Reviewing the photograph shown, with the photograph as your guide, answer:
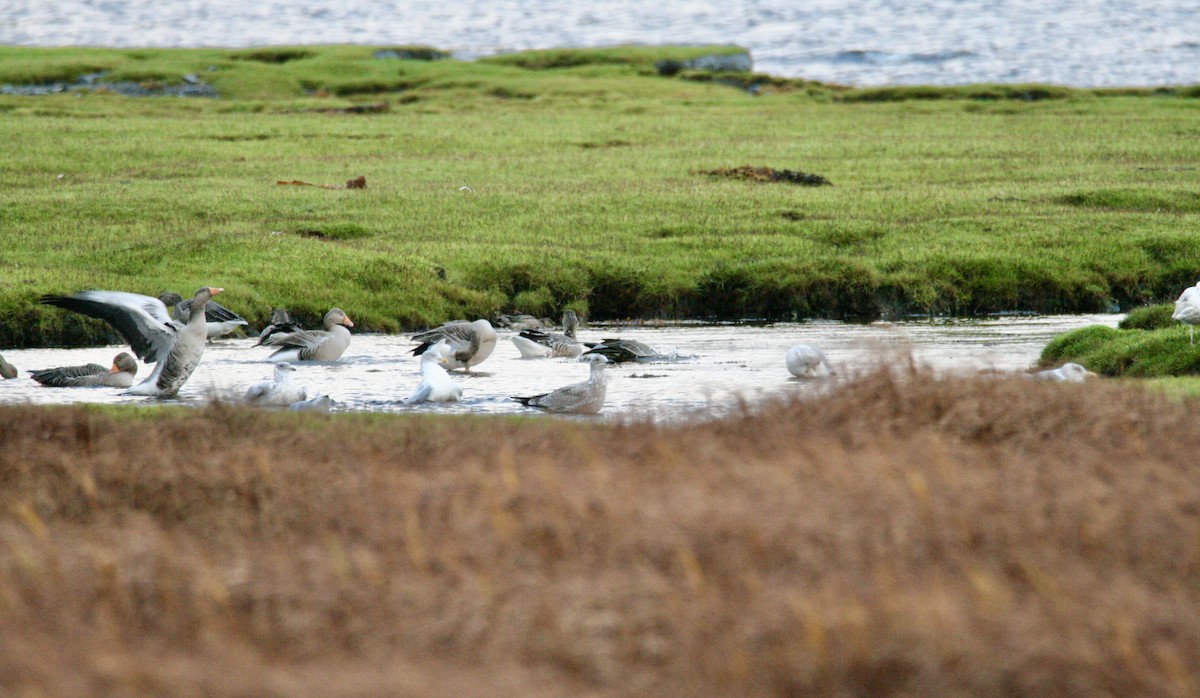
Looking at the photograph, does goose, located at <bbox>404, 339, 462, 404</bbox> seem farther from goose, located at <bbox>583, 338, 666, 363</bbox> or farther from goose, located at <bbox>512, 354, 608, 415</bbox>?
goose, located at <bbox>583, 338, 666, 363</bbox>

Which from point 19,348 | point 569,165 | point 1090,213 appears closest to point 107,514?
point 19,348

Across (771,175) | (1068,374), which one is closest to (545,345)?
(1068,374)

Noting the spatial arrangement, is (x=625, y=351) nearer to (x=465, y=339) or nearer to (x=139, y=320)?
(x=465, y=339)

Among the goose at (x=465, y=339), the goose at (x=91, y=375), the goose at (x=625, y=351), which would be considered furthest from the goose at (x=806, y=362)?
the goose at (x=91, y=375)

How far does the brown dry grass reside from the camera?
6461mm

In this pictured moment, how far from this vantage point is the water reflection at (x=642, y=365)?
17.2 meters

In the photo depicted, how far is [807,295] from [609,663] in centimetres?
2350

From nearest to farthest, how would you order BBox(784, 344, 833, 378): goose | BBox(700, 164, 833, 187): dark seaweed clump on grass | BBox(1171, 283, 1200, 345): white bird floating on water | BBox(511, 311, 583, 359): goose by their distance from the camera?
BBox(784, 344, 833, 378): goose, BBox(1171, 283, 1200, 345): white bird floating on water, BBox(511, 311, 583, 359): goose, BBox(700, 164, 833, 187): dark seaweed clump on grass

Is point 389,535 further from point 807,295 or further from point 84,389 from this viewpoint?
point 807,295

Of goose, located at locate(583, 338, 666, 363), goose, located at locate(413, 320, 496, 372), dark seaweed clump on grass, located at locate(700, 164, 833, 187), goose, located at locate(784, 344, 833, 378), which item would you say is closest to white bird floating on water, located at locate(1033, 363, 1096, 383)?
goose, located at locate(784, 344, 833, 378)

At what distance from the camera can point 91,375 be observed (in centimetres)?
1916

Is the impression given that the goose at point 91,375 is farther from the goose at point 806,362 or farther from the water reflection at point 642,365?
the goose at point 806,362

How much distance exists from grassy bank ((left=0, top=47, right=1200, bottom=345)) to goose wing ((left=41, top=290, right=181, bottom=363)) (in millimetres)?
8051

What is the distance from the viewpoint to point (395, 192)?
4238cm
